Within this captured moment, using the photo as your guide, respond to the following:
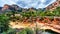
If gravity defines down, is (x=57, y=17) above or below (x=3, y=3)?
below

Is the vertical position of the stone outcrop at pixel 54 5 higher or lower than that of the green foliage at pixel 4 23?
higher

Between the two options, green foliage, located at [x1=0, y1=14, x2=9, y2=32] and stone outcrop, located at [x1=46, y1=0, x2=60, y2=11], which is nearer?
stone outcrop, located at [x1=46, y1=0, x2=60, y2=11]

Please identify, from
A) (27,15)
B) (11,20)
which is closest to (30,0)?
(27,15)

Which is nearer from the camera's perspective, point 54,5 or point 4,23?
point 54,5

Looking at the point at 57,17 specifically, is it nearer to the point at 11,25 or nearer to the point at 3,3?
the point at 11,25

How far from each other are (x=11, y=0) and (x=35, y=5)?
68cm

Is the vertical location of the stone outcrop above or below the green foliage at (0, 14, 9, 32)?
above

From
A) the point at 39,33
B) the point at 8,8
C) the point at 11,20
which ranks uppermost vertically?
the point at 8,8

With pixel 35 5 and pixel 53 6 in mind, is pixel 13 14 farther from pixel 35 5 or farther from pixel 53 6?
pixel 53 6

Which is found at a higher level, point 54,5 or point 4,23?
point 54,5

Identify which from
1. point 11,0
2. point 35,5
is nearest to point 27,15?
point 35,5

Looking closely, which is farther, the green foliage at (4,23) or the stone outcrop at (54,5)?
the green foliage at (4,23)

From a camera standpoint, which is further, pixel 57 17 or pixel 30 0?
pixel 30 0

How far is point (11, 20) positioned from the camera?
14.8ft
